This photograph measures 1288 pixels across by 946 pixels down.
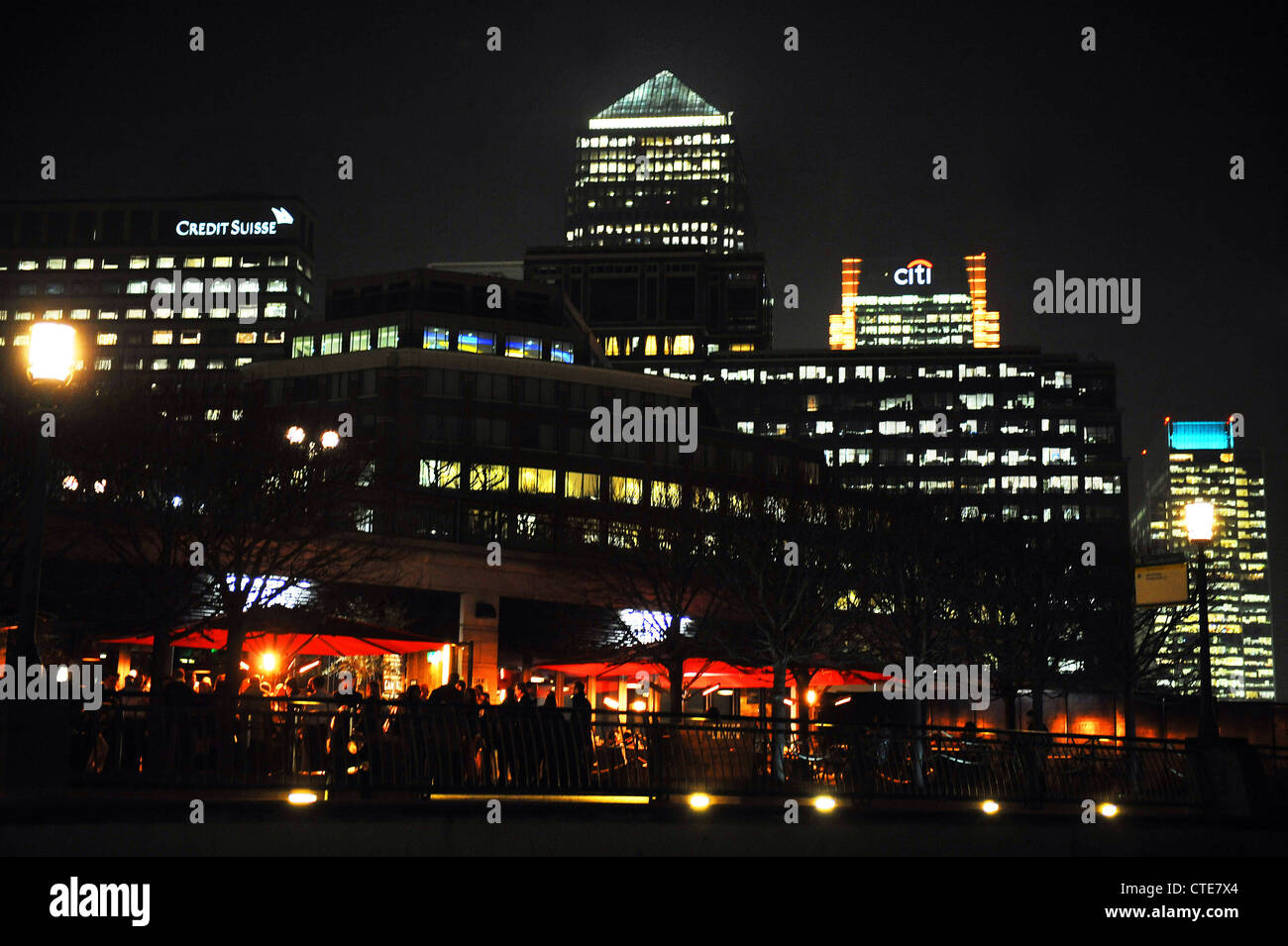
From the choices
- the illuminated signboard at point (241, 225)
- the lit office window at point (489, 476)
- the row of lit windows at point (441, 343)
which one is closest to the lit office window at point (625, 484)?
the lit office window at point (489, 476)

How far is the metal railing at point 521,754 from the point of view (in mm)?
15734

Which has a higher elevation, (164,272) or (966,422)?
(164,272)

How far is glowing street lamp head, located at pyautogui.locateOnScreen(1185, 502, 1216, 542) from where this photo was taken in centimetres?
2289

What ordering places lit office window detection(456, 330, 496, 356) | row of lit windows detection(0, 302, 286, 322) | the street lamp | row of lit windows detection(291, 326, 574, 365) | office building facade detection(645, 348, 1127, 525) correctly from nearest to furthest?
the street lamp → row of lit windows detection(291, 326, 574, 365) → lit office window detection(456, 330, 496, 356) → office building facade detection(645, 348, 1127, 525) → row of lit windows detection(0, 302, 286, 322)

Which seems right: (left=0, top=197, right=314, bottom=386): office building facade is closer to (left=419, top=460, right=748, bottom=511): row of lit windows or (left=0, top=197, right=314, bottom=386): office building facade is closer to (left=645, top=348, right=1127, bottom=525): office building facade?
(left=645, top=348, right=1127, bottom=525): office building facade

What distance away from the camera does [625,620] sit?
168ft

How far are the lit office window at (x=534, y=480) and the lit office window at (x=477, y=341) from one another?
16863 millimetres

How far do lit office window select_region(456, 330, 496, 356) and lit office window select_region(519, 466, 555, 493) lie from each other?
55.3 ft

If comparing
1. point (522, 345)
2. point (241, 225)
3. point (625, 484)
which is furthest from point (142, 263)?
point (625, 484)

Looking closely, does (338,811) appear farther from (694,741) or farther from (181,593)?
(181,593)

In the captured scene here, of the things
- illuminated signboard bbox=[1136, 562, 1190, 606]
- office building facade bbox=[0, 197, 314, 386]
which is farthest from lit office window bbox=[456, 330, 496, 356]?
illuminated signboard bbox=[1136, 562, 1190, 606]

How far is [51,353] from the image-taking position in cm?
1669

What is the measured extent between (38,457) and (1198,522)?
17.5 meters

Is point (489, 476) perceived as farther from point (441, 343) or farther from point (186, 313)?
point (186, 313)
